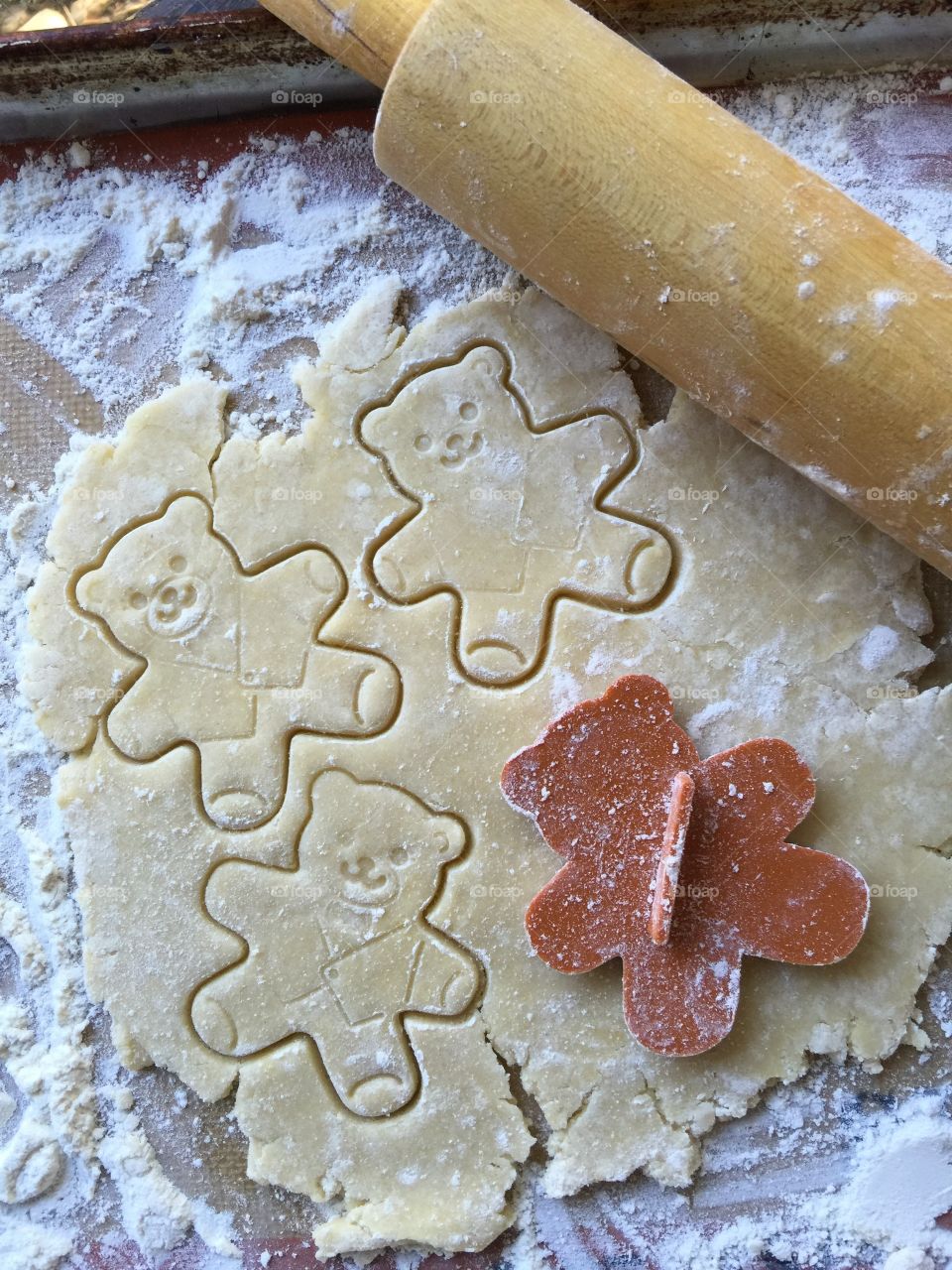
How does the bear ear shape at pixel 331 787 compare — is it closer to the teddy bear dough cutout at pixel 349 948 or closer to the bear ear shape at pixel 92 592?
the teddy bear dough cutout at pixel 349 948

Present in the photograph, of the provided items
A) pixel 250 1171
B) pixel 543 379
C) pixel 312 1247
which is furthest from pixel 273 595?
pixel 312 1247

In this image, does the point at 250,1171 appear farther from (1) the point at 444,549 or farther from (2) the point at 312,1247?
(1) the point at 444,549

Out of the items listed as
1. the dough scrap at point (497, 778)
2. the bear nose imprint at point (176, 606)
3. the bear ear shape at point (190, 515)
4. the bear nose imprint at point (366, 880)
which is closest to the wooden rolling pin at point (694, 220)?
the dough scrap at point (497, 778)

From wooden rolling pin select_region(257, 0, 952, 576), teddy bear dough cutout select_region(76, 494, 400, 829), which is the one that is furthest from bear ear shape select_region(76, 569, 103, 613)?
wooden rolling pin select_region(257, 0, 952, 576)

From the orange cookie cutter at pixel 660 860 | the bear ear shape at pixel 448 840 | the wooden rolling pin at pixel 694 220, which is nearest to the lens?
the wooden rolling pin at pixel 694 220

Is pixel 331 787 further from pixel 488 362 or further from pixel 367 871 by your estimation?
pixel 488 362
